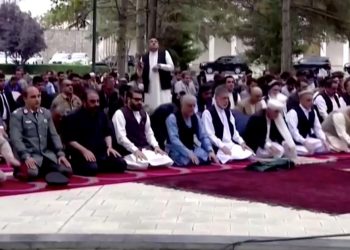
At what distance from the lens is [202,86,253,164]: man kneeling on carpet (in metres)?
15.5

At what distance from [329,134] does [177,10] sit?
73.3 ft

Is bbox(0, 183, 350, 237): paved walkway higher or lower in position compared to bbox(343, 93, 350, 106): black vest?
lower

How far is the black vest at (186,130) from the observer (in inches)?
591

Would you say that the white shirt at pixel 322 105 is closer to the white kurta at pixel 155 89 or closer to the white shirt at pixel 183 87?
the white kurta at pixel 155 89

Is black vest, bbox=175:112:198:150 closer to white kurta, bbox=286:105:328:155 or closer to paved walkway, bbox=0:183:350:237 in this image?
white kurta, bbox=286:105:328:155

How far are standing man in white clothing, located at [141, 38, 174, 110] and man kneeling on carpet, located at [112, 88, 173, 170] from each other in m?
4.09

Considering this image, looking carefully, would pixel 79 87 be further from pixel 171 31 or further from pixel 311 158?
pixel 171 31

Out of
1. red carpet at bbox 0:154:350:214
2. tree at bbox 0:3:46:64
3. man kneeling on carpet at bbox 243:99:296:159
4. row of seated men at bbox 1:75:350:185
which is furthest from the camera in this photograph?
tree at bbox 0:3:46:64

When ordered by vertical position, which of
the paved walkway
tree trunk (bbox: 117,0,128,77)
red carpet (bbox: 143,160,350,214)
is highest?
tree trunk (bbox: 117,0,128,77)

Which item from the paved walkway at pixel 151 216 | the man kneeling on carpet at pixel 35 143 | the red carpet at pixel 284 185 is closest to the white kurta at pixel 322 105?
the red carpet at pixel 284 185

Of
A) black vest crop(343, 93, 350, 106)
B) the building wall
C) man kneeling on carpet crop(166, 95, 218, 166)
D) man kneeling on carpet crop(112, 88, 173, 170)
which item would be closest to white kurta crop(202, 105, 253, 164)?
man kneeling on carpet crop(166, 95, 218, 166)

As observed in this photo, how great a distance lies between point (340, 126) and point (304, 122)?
0.75 meters

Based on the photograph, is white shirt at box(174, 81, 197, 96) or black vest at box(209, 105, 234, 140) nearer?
black vest at box(209, 105, 234, 140)

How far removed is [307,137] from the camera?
17.3m
